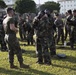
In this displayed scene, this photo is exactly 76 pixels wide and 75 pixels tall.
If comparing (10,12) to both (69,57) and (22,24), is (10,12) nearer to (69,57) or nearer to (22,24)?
(69,57)

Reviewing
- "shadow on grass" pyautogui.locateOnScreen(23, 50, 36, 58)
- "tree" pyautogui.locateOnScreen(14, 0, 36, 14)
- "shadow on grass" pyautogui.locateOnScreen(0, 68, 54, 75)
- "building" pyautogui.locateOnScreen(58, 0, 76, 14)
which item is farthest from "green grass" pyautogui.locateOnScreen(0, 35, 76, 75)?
"building" pyautogui.locateOnScreen(58, 0, 76, 14)


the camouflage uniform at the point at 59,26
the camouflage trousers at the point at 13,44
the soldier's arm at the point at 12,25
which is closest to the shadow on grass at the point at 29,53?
the camouflage uniform at the point at 59,26

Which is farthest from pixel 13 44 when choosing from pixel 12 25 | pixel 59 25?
pixel 59 25

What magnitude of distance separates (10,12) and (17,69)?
1987mm

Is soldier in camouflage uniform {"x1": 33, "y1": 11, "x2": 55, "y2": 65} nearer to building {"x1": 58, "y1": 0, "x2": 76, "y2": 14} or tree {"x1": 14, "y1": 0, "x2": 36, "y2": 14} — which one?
tree {"x1": 14, "y1": 0, "x2": 36, "y2": 14}

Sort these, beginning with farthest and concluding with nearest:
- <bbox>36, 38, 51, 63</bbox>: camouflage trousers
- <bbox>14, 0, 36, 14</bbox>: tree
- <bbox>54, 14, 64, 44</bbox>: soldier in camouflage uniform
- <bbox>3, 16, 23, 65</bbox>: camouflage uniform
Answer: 1. <bbox>14, 0, 36, 14</bbox>: tree
2. <bbox>54, 14, 64, 44</bbox>: soldier in camouflage uniform
3. <bbox>36, 38, 51, 63</bbox>: camouflage trousers
4. <bbox>3, 16, 23, 65</bbox>: camouflage uniform

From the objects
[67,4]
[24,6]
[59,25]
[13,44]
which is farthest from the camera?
[67,4]

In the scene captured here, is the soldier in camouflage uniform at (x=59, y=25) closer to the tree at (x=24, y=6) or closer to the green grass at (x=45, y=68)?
the green grass at (x=45, y=68)

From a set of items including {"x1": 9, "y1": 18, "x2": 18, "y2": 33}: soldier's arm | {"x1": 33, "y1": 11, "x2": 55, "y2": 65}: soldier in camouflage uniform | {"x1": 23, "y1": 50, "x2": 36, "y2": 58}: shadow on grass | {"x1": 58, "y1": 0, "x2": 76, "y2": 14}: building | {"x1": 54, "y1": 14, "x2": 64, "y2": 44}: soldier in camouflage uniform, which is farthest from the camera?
{"x1": 58, "y1": 0, "x2": 76, "y2": 14}: building

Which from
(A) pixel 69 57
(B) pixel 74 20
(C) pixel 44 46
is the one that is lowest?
(A) pixel 69 57

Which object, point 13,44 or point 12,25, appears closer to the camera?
point 12,25

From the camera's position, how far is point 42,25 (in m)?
8.59

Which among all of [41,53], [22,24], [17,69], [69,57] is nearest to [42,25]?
[41,53]

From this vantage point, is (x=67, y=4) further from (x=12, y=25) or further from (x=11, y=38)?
(x=12, y=25)
